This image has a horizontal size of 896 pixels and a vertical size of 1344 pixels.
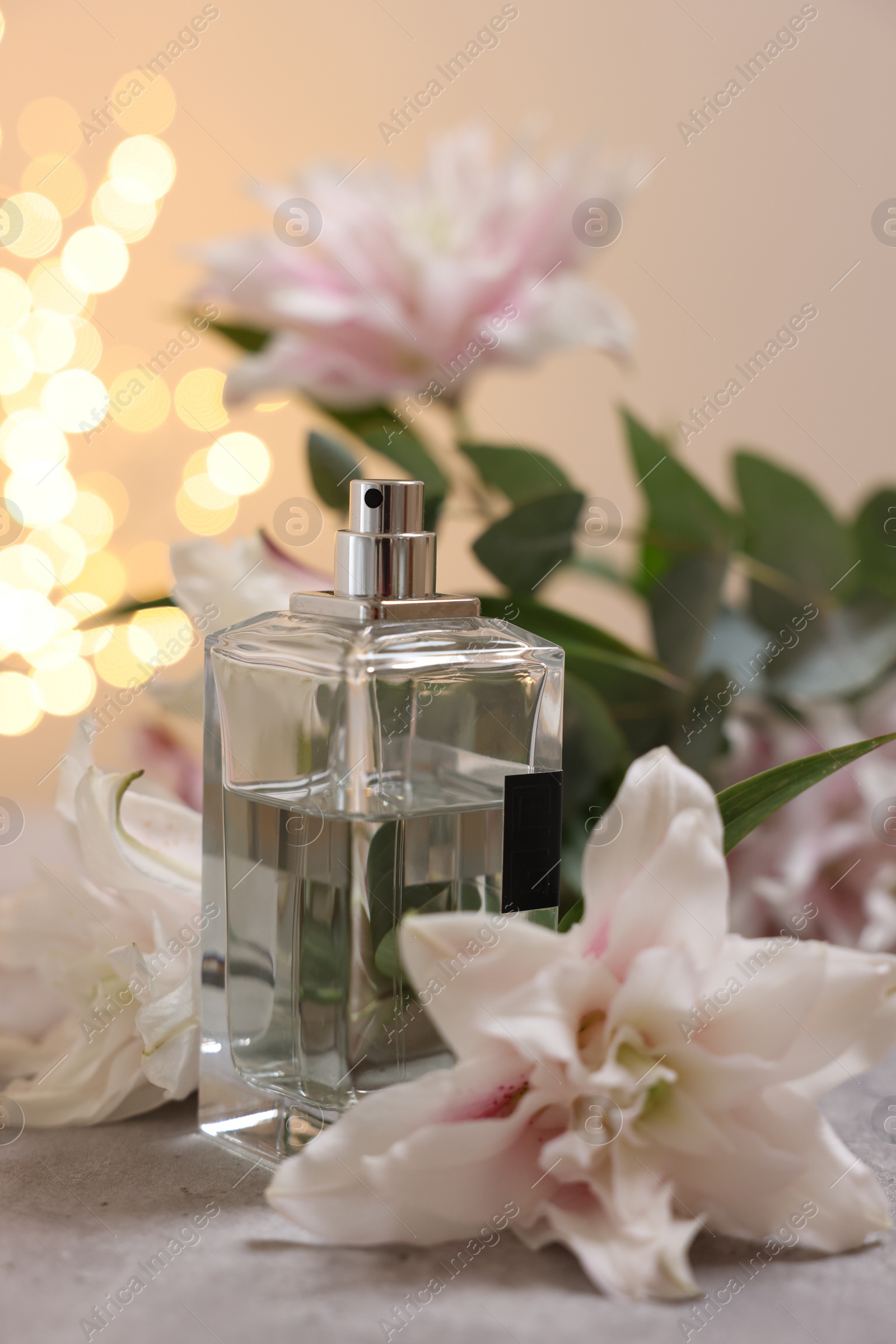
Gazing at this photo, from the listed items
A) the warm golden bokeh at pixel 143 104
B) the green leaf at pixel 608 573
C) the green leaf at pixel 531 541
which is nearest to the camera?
the green leaf at pixel 531 541

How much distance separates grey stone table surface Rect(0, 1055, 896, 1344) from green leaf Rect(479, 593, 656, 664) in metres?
0.22

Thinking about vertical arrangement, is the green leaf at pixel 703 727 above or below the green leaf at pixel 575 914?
above

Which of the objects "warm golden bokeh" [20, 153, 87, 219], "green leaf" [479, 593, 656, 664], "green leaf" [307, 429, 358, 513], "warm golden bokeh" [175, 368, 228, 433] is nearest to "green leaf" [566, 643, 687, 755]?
"green leaf" [479, 593, 656, 664]

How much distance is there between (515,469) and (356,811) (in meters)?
0.20

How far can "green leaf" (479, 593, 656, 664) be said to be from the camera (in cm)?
50

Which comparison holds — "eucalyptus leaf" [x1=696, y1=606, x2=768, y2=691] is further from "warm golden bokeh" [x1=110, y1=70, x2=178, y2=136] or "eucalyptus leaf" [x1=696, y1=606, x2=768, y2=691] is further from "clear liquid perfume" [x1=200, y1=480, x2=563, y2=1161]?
"warm golden bokeh" [x1=110, y1=70, x2=178, y2=136]

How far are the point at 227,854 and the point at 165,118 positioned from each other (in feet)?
2.39

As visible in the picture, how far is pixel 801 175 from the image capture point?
2.91ft

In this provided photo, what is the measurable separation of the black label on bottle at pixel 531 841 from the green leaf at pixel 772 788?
52mm

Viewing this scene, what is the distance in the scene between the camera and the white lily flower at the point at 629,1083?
32cm

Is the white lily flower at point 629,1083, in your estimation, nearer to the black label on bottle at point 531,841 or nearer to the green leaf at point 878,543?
the black label on bottle at point 531,841

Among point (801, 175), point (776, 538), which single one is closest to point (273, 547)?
point (776, 538)

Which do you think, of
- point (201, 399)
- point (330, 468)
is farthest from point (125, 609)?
point (201, 399)

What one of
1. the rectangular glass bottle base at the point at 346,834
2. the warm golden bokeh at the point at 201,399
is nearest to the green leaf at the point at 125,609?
the rectangular glass bottle base at the point at 346,834
